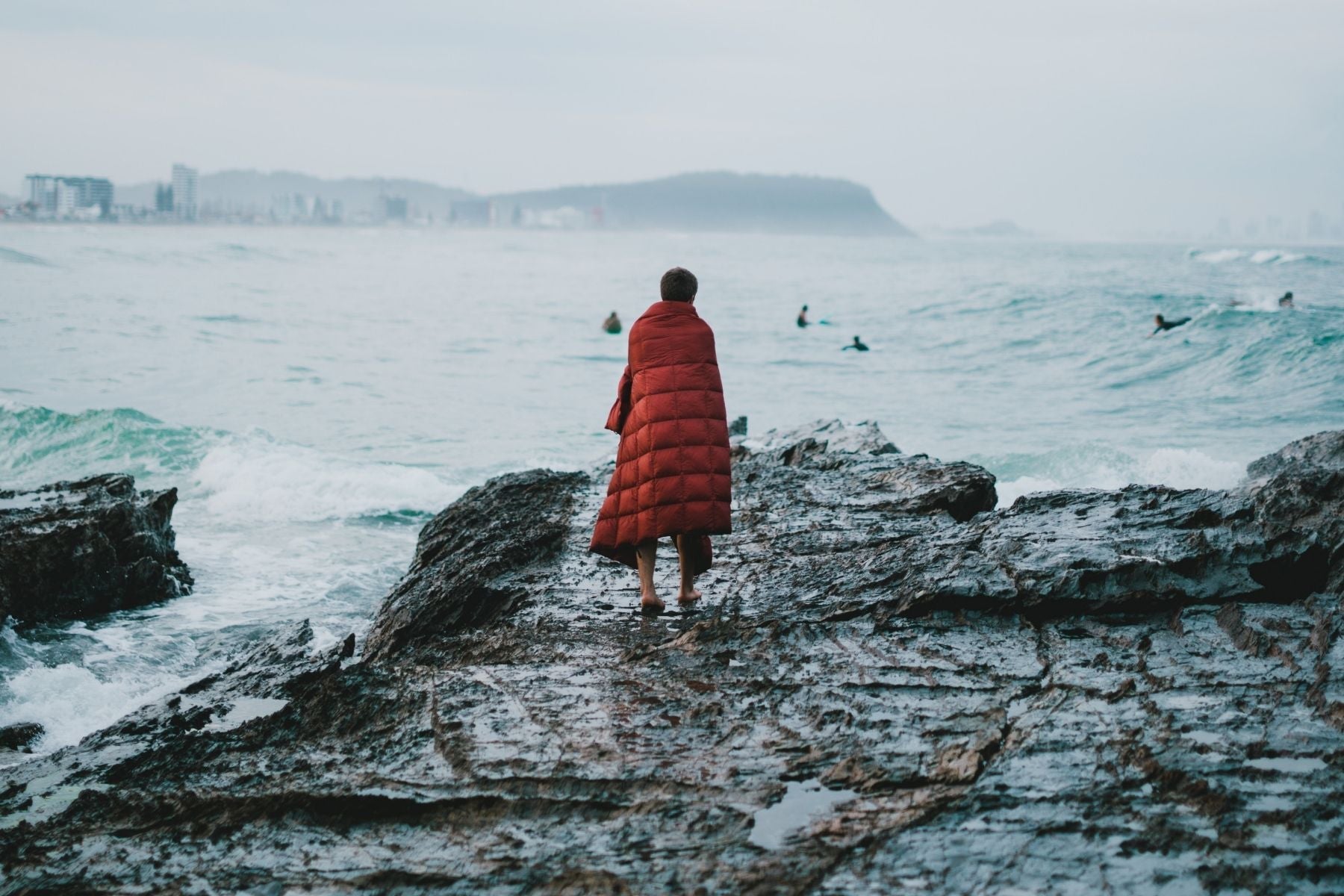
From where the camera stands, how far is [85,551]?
7312 mm

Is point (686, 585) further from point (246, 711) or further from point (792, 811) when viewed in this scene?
point (792, 811)

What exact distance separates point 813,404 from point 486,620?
1379cm

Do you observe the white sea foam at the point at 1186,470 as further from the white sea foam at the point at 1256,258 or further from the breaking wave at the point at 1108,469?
the white sea foam at the point at 1256,258

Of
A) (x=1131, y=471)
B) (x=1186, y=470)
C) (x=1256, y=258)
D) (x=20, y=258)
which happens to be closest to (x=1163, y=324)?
(x=1186, y=470)

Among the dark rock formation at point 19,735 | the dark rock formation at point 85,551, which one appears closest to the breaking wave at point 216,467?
the dark rock formation at point 85,551

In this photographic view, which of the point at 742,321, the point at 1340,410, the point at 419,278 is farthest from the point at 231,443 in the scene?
the point at 419,278

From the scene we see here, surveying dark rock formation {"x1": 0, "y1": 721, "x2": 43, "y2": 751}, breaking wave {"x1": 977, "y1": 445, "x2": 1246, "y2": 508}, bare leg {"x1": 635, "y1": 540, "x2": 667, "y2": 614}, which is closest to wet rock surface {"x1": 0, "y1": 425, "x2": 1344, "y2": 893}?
bare leg {"x1": 635, "y1": 540, "x2": 667, "y2": 614}

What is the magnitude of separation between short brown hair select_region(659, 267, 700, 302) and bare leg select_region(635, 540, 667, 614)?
116cm

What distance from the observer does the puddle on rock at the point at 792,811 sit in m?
3.10

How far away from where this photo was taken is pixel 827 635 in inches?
185

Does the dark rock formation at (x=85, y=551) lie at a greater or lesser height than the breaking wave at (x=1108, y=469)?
lesser

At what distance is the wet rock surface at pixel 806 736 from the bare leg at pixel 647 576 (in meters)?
0.14

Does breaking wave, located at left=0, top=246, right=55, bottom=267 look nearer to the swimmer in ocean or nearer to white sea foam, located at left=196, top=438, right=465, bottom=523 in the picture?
white sea foam, located at left=196, top=438, right=465, bottom=523

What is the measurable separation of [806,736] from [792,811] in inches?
20.2
